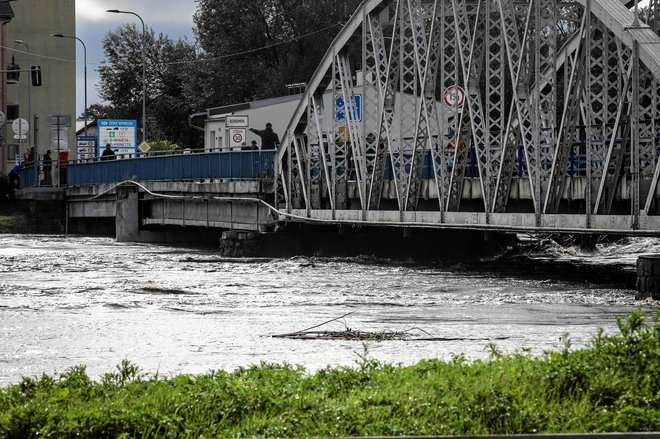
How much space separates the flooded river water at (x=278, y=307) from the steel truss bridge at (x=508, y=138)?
148 centimetres

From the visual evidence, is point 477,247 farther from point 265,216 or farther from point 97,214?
point 97,214

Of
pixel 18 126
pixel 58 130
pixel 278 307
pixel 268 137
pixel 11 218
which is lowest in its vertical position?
pixel 278 307

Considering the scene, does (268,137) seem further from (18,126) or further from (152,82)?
(152,82)

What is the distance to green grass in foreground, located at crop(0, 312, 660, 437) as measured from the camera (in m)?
8.52

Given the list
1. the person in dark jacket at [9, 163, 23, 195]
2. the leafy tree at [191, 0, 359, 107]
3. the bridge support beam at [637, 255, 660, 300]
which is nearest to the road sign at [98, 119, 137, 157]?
the person in dark jacket at [9, 163, 23, 195]

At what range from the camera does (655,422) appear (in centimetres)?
867

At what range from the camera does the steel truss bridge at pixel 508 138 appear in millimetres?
24750

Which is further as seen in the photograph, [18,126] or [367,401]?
[18,126]

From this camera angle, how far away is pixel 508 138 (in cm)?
2798

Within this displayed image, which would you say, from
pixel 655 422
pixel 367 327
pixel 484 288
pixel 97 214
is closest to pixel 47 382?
pixel 655 422

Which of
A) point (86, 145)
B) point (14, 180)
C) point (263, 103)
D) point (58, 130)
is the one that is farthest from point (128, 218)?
point (86, 145)

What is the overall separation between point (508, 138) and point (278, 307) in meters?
7.75

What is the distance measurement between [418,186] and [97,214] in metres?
26.9

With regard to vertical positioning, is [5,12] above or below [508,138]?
above
